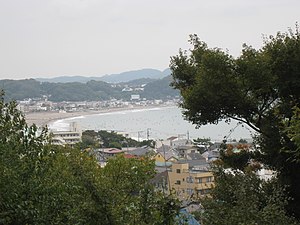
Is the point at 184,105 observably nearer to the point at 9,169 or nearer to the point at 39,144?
the point at 39,144

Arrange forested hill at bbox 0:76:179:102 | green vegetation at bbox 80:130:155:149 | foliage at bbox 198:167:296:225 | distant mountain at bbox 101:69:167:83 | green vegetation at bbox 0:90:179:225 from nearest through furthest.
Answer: green vegetation at bbox 0:90:179:225 → foliage at bbox 198:167:296:225 → green vegetation at bbox 80:130:155:149 → forested hill at bbox 0:76:179:102 → distant mountain at bbox 101:69:167:83

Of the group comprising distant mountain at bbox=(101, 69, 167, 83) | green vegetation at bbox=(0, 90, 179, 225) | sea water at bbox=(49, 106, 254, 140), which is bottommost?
sea water at bbox=(49, 106, 254, 140)

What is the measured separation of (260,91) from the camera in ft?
19.9

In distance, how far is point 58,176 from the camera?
4.11m

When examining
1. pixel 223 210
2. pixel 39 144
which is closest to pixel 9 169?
pixel 39 144

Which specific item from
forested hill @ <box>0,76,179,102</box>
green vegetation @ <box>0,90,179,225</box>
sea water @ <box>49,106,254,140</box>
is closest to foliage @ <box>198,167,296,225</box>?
green vegetation @ <box>0,90,179,225</box>

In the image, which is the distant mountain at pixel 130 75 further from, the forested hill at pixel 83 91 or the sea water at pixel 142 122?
the sea water at pixel 142 122

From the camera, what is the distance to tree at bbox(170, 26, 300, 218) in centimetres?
589

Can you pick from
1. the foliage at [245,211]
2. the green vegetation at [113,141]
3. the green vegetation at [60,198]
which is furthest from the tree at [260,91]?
the green vegetation at [113,141]

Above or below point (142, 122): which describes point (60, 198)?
above

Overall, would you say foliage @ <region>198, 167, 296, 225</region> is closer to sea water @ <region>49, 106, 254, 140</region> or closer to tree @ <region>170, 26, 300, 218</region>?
tree @ <region>170, 26, 300, 218</region>

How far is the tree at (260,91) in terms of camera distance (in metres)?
5.89

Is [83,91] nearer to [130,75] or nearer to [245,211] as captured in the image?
[130,75]

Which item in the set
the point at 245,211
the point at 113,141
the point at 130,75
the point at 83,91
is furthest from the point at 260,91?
the point at 130,75
